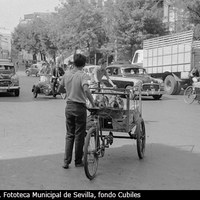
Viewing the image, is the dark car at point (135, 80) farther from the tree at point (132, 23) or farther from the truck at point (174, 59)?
the tree at point (132, 23)

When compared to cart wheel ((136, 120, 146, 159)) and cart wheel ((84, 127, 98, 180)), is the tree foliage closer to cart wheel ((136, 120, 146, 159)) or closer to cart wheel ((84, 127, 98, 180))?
cart wheel ((136, 120, 146, 159))

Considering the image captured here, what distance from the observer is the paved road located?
18.5 ft

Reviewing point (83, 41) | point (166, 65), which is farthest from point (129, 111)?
point (83, 41)

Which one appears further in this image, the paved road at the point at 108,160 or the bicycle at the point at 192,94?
the bicycle at the point at 192,94

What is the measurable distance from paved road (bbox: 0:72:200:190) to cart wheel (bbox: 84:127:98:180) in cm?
13

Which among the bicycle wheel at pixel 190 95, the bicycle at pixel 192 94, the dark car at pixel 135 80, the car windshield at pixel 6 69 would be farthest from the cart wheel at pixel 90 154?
the car windshield at pixel 6 69

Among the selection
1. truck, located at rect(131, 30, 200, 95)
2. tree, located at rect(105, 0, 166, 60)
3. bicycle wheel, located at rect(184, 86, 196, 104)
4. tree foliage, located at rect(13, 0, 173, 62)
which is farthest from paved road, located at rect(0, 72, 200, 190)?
tree foliage, located at rect(13, 0, 173, 62)

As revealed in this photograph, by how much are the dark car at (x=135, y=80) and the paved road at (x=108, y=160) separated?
7.12 meters

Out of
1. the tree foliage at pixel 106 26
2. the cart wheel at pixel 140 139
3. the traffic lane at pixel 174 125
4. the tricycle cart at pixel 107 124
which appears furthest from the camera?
the tree foliage at pixel 106 26

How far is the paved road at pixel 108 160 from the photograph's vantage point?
5.63 meters

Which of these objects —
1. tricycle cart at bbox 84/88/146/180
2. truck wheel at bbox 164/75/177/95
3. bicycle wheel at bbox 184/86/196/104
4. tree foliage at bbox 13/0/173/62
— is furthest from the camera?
tree foliage at bbox 13/0/173/62

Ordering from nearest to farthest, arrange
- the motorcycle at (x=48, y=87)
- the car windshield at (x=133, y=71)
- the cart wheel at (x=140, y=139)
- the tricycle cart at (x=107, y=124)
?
the tricycle cart at (x=107, y=124), the cart wheel at (x=140, y=139), the motorcycle at (x=48, y=87), the car windshield at (x=133, y=71)

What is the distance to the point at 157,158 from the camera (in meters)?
7.21

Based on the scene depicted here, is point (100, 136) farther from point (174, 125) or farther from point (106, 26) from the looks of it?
point (106, 26)
